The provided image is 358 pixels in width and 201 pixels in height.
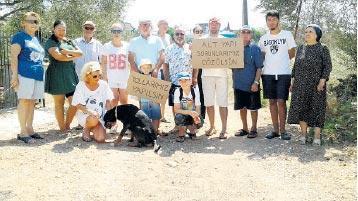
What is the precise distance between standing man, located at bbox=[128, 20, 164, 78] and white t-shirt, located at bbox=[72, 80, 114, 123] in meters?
0.65

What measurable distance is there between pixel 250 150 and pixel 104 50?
3.24m

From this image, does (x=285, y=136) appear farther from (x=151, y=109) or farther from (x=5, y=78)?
(x=5, y=78)

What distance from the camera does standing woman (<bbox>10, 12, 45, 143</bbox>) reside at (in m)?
7.47

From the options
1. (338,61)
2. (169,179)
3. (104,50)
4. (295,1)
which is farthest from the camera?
(295,1)

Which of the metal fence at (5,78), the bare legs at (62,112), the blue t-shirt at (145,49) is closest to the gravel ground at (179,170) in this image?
the bare legs at (62,112)

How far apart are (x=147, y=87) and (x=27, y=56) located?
2097 mm

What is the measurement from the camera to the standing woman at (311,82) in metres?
7.15

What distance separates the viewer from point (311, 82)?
7320 millimetres

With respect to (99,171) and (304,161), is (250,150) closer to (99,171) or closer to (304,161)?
(304,161)

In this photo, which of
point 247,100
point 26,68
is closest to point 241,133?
point 247,100

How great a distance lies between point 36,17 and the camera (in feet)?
25.2

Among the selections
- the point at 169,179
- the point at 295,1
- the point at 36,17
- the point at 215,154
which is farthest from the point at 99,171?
the point at 295,1

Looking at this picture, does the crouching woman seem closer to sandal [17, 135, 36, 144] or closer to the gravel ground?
the gravel ground

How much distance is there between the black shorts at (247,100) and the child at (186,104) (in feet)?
2.66
